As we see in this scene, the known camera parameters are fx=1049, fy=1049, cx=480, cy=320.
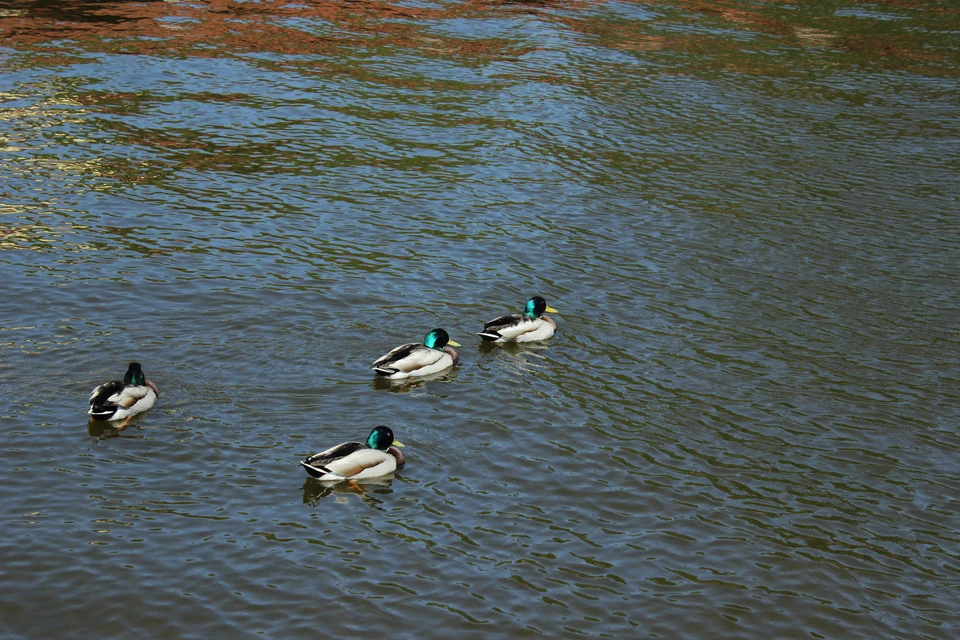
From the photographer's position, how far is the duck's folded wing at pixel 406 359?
15.9 meters

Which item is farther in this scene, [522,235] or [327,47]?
[327,47]

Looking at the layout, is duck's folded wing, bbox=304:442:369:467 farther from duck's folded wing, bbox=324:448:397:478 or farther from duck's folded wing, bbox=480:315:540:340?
duck's folded wing, bbox=480:315:540:340

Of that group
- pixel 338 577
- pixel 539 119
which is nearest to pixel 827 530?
pixel 338 577

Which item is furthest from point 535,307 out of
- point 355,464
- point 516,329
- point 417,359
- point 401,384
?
point 355,464

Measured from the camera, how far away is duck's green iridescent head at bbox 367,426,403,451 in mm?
13742

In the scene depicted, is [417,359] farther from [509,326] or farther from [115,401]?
[115,401]

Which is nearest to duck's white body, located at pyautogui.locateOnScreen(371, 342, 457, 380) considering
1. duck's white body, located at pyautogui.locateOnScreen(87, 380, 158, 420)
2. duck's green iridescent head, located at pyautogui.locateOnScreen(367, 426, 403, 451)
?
duck's green iridescent head, located at pyautogui.locateOnScreen(367, 426, 403, 451)

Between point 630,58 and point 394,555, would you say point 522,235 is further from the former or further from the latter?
point 630,58

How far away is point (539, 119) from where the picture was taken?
30156 mm

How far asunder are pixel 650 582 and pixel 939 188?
17.4m

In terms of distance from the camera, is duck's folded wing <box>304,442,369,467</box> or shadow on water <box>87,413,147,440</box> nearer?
duck's folded wing <box>304,442,369,467</box>

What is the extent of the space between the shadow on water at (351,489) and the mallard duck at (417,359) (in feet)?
8.95

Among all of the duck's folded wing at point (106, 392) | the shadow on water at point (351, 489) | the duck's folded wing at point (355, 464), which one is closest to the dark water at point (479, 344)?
the shadow on water at point (351, 489)

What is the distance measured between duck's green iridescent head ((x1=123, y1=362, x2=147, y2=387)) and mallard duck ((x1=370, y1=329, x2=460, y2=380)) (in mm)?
3418
